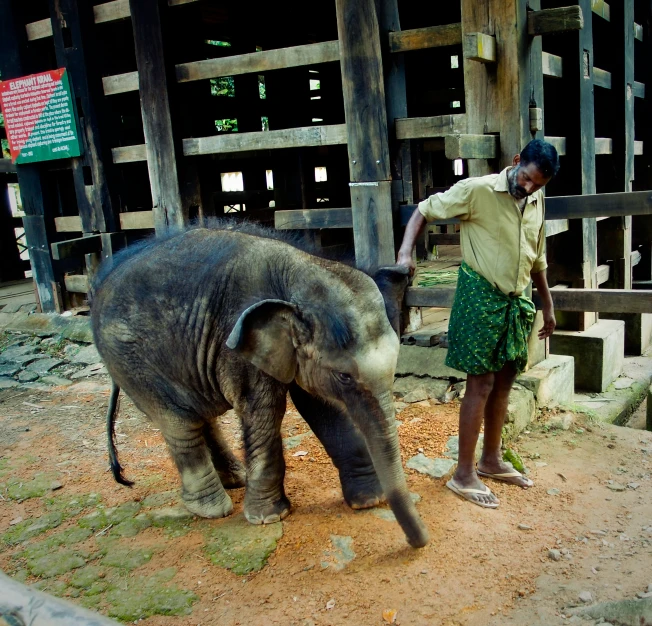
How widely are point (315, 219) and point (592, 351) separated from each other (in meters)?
3.03

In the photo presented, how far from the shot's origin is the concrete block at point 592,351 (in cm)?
659

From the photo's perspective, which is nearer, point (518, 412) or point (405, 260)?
point (405, 260)

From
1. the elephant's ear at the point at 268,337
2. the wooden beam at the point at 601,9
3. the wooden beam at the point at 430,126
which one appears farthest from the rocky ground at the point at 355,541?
the wooden beam at the point at 601,9

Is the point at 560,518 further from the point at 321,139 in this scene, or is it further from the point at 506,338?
the point at 321,139

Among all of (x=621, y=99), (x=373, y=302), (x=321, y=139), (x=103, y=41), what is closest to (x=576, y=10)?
(x=321, y=139)

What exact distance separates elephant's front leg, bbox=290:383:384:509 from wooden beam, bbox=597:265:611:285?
4.40 m

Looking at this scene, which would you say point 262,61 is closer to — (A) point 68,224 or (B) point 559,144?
(B) point 559,144

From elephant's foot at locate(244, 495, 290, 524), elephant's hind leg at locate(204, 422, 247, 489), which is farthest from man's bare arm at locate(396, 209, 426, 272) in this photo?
elephant's hind leg at locate(204, 422, 247, 489)

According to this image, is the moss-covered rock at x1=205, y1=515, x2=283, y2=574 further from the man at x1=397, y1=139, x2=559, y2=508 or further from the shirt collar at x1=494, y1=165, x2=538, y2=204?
the shirt collar at x1=494, y1=165, x2=538, y2=204

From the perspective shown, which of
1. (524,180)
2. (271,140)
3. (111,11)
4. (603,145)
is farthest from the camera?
(111,11)

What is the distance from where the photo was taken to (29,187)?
853cm

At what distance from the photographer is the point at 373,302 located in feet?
11.3

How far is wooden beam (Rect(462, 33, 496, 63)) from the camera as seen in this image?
175 inches

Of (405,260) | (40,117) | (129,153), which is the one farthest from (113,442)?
(40,117)
